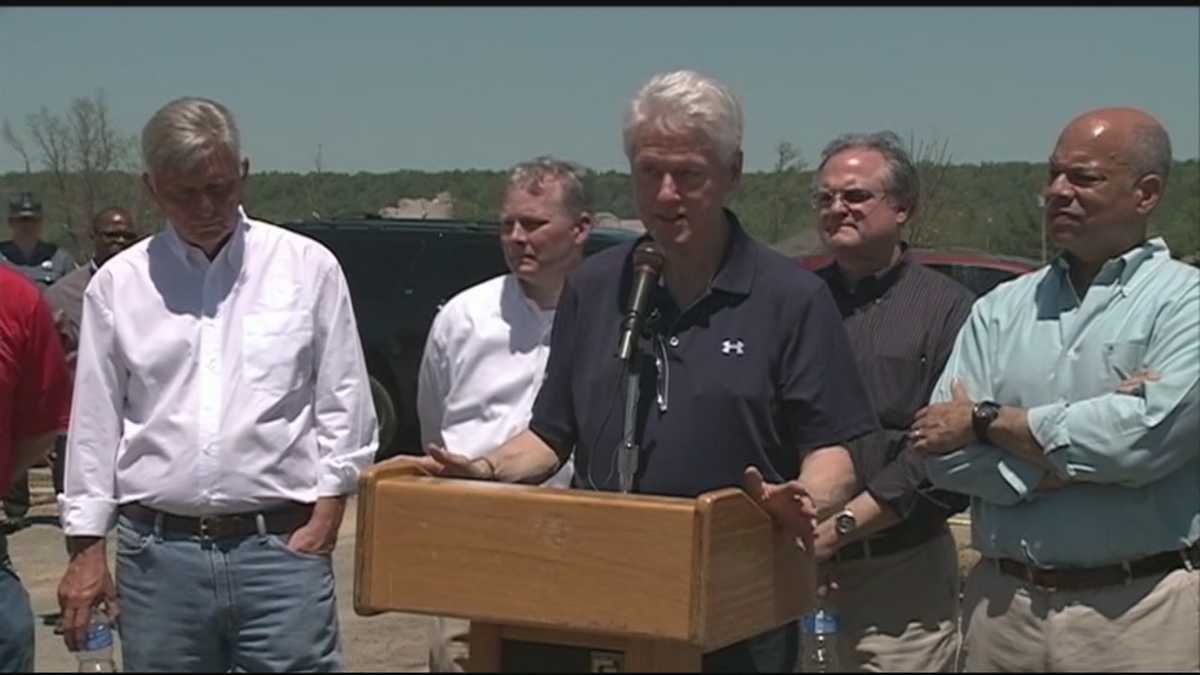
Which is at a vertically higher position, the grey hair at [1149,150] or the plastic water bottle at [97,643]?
the grey hair at [1149,150]

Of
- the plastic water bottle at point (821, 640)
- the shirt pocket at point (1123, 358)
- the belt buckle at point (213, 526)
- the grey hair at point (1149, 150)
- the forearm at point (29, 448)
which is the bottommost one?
the plastic water bottle at point (821, 640)

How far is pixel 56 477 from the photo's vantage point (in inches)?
366

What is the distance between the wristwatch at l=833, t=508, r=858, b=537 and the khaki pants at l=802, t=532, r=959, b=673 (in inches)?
10.6

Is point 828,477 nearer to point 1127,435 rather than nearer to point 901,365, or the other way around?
point 1127,435

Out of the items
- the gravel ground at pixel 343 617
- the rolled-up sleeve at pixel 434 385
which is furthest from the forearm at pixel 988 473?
the gravel ground at pixel 343 617

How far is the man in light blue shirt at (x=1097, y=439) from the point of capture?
349 cm

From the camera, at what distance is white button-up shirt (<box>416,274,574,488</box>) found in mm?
4570

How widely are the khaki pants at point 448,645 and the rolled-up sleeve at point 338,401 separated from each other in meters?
0.41

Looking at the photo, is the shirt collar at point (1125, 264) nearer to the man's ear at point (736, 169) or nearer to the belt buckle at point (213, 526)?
the man's ear at point (736, 169)

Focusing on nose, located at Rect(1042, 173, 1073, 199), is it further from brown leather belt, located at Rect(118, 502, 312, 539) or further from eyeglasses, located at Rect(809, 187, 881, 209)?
brown leather belt, located at Rect(118, 502, 312, 539)

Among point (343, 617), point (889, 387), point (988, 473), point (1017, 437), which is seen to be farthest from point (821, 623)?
point (343, 617)

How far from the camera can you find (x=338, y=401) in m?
3.85

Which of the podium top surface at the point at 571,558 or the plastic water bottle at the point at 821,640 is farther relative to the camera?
the plastic water bottle at the point at 821,640

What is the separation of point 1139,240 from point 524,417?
5.65ft
